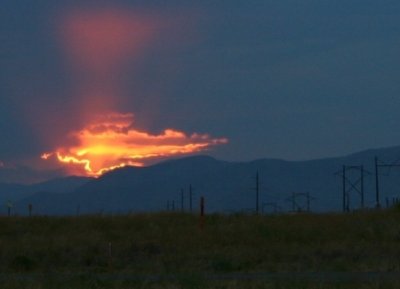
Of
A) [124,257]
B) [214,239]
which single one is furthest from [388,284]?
[214,239]

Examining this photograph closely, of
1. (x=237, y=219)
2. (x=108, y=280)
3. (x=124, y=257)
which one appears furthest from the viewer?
(x=237, y=219)

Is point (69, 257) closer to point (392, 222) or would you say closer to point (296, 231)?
point (296, 231)

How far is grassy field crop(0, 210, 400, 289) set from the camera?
26516 millimetres

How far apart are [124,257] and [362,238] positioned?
35.2ft

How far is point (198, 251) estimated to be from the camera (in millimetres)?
38781

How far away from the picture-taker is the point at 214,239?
42.8 meters

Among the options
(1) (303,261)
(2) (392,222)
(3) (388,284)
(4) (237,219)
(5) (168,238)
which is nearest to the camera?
(3) (388,284)

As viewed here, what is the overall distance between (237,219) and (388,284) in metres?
25.5

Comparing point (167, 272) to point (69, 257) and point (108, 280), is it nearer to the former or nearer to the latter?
point (108, 280)

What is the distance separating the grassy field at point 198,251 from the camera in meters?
26.5

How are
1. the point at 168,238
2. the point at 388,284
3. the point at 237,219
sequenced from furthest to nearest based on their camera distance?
the point at 237,219 < the point at 168,238 < the point at 388,284

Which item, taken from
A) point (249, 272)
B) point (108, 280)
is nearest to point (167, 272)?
point (249, 272)

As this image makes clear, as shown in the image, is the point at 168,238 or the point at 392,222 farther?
the point at 392,222

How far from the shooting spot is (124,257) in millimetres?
38281
